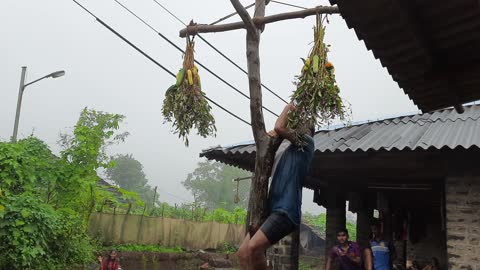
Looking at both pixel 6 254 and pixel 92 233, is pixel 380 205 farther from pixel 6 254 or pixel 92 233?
pixel 92 233

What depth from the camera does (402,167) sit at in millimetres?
6715

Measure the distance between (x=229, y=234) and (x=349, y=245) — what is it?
17.5 m

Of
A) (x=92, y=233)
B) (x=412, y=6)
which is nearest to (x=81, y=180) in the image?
(x=92, y=233)

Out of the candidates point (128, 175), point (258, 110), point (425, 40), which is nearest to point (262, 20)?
point (258, 110)

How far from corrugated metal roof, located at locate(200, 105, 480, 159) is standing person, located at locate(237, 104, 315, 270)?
8.77 ft

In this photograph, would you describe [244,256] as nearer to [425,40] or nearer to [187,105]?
[187,105]

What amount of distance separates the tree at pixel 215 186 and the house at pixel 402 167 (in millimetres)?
54385

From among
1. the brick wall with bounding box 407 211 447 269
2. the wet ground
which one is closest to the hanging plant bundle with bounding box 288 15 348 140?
the brick wall with bounding box 407 211 447 269

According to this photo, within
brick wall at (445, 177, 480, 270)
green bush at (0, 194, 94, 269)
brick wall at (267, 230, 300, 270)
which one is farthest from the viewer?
green bush at (0, 194, 94, 269)

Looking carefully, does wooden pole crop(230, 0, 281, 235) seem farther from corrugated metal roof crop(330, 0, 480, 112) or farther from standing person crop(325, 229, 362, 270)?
standing person crop(325, 229, 362, 270)

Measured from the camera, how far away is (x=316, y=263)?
24828 mm

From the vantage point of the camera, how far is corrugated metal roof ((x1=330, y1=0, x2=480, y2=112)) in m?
2.87

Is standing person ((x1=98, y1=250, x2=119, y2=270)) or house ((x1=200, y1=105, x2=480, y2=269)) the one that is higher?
house ((x1=200, y1=105, x2=480, y2=269))

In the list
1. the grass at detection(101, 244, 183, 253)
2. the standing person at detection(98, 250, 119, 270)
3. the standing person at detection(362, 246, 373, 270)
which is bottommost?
the grass at detection(101, 244, 183, 253)
